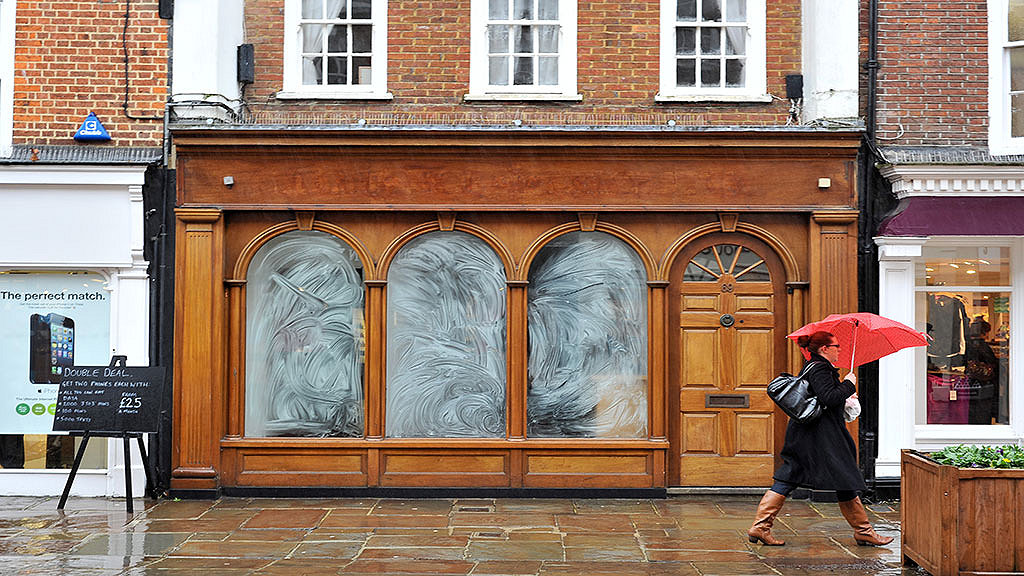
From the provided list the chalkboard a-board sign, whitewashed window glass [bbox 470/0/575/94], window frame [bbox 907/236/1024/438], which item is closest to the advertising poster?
the chalkboard a-board sign

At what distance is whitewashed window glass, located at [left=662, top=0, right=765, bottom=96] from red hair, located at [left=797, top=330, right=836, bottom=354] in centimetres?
371

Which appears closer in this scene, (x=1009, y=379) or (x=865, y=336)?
(x=865, y=336)

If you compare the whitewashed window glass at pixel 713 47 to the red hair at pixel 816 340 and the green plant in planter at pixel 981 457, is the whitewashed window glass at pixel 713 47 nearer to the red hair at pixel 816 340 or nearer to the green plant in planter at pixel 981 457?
the red hair at pixel 816 340

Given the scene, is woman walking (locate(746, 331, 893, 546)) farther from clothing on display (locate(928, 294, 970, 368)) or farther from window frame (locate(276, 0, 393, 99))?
window frame (locate(276, 0, 393, 99))

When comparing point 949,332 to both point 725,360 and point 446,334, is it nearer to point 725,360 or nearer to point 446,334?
point 725,360

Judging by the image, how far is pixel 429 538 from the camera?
30.7 ft

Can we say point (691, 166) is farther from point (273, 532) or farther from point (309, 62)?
point (273, 532)

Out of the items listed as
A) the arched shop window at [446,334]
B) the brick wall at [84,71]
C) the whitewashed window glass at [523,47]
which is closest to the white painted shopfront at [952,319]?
the whitewashed window glass at [523,47]

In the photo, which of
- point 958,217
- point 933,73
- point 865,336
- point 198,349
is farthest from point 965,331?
point 198,349

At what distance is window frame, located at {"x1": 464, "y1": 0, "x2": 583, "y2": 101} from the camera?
11.6 m

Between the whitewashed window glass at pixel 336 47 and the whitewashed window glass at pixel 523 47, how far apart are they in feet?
3.47

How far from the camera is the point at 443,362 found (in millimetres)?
11445

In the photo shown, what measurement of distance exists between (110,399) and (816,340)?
266 inches

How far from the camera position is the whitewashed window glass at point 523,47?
38.1 ft
